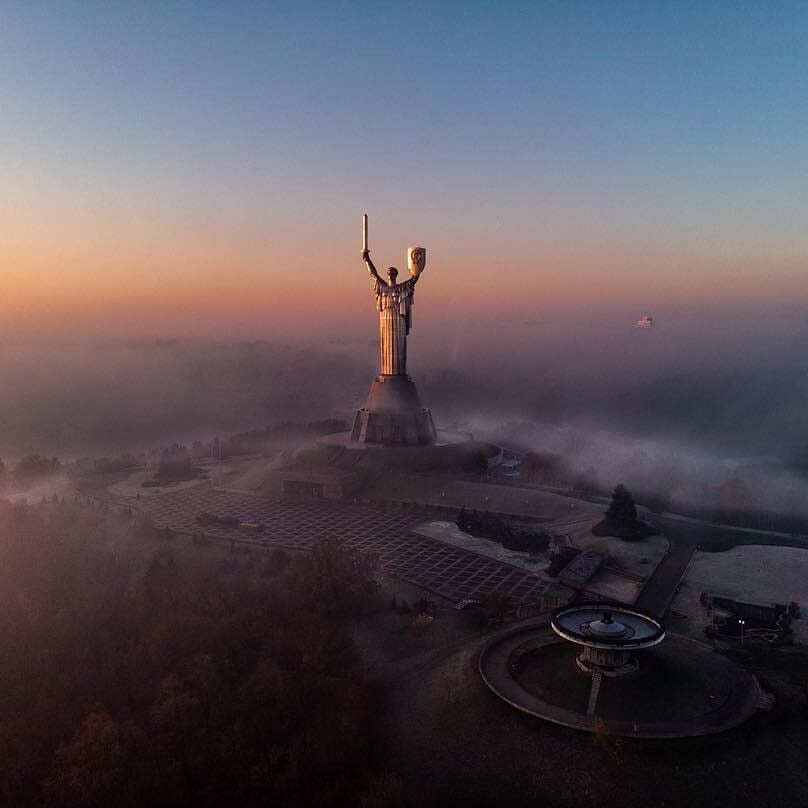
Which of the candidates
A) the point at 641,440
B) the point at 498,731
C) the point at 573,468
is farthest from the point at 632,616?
the point at 641,440

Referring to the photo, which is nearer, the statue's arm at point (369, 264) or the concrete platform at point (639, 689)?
the concrete platform at point (639, 689)

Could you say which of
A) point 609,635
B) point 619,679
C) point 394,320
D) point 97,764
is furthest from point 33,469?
point 619,679

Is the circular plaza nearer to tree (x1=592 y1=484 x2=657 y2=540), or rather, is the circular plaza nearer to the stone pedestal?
tree (x1=592 y1=484 x2=657 y2=540)

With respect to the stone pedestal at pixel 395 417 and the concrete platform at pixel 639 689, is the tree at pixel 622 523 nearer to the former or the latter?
the concrete platform at pixel 639 689

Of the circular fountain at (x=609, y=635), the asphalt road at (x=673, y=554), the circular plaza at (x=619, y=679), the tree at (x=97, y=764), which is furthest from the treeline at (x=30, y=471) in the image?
the circular fountain at (x=609, y=635)

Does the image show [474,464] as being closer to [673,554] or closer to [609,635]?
[673,554]

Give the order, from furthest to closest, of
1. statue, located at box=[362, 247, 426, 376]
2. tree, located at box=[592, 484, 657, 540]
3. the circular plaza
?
1. statue, located at box=[362, 247, 426, 376]
2. tree, located at box=[592, 484, 657, 540]
3. the circular plaza

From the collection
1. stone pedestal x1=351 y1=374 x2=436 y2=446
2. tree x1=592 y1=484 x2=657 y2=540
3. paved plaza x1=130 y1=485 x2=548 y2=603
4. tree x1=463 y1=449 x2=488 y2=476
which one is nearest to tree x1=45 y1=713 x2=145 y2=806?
paved plaza x1=130 y1=485 x2=548 y2=603
